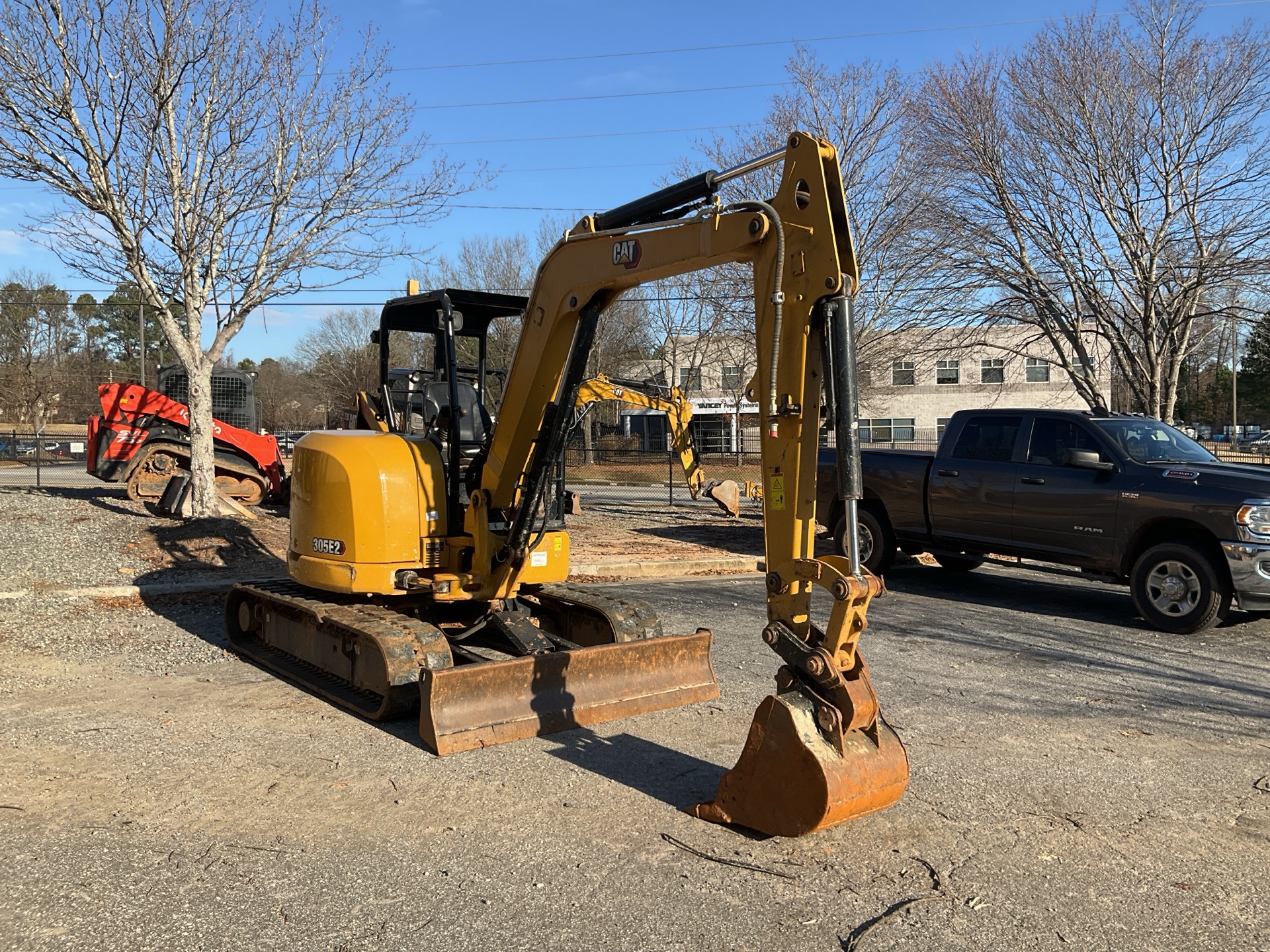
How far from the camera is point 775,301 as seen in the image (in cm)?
484

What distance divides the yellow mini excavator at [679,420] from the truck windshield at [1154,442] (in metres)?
4.64

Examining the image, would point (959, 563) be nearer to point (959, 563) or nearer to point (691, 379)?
point (959, 563)

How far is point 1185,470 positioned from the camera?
375 inches

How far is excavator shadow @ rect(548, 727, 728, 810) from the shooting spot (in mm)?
5117

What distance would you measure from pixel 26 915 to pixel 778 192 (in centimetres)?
448

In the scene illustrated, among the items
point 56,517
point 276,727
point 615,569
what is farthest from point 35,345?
point 276,727

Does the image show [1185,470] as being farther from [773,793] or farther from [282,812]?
[282,812]

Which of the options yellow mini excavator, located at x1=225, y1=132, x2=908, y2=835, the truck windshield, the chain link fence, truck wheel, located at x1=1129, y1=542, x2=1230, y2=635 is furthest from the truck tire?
the chain link fence

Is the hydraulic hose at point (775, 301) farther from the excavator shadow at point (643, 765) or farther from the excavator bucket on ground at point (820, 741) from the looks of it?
the excavator shadow at point (643, 765)

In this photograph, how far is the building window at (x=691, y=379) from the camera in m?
34.8

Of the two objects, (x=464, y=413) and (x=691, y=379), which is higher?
(x=691, y=379)

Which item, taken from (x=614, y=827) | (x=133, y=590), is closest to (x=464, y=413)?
(x=614, y=827)

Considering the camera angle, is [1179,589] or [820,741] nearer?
[820,741]

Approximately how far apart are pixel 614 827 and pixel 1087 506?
23.8 ft
